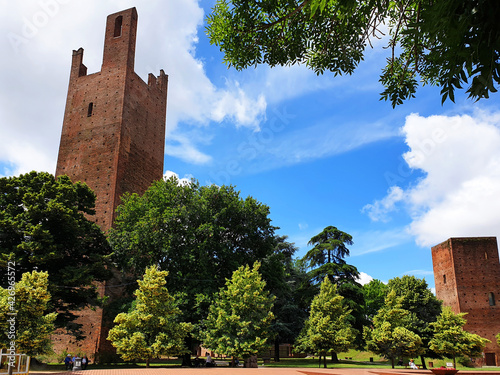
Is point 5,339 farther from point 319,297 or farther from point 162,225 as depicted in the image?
point 319,297

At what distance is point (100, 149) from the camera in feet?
102

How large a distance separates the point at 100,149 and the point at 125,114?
353cm

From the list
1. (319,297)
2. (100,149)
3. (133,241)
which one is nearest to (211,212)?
(133,241)

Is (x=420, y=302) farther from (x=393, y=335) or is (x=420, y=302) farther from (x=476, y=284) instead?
(x=476, y=284)

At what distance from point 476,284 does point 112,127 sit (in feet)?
123

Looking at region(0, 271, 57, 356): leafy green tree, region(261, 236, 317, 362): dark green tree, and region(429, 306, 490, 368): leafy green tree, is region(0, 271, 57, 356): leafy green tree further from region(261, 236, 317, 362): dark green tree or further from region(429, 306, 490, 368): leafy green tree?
region(429, 306, 490, 368): leafy green tree

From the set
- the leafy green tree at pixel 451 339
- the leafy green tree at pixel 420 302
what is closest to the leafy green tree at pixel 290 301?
the leafy green tree at pixel 420 302

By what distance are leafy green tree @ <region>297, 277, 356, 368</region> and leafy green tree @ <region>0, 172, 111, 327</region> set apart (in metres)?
13.5

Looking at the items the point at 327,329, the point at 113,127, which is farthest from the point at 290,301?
the point at 113,127

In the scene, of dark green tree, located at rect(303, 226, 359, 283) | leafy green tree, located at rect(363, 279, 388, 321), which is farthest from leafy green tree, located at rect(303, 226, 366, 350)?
leafy green tree, located at rect(363, 279, 388, 321)

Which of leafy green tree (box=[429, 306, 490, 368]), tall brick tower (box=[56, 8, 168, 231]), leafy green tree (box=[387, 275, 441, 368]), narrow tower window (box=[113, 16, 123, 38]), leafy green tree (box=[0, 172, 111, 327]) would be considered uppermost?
narrow tower window (box=[113, 16, 123, 38])

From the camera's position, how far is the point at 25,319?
48.2 ft

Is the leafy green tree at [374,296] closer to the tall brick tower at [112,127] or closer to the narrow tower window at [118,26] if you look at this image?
the tall brick tower at [112,127]

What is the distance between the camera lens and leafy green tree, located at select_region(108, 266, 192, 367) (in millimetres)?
17766
